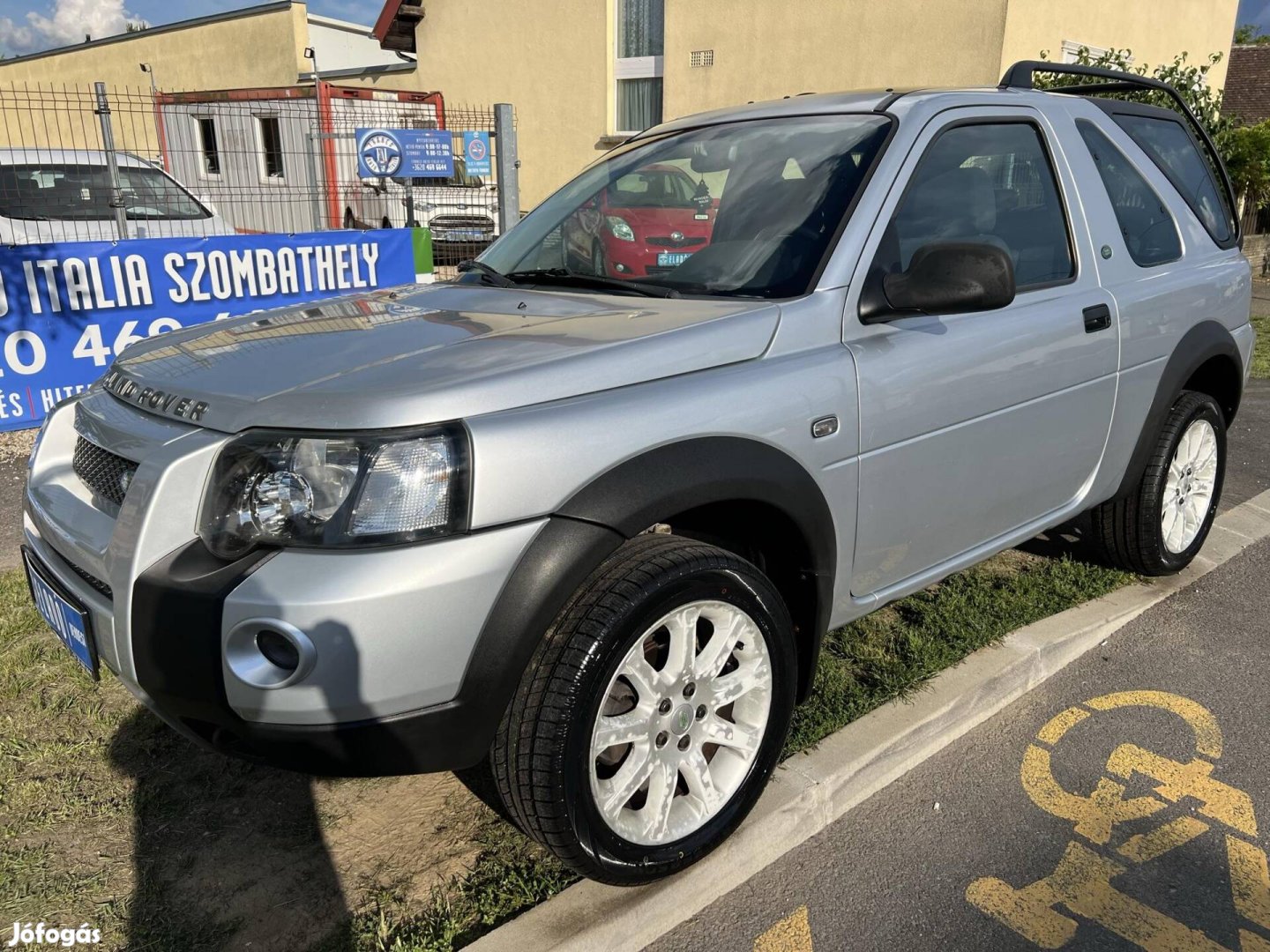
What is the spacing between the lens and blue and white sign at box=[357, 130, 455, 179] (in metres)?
9.30

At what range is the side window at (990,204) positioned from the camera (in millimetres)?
2896

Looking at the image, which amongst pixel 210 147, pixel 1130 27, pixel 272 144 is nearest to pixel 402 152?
pixel 272 144

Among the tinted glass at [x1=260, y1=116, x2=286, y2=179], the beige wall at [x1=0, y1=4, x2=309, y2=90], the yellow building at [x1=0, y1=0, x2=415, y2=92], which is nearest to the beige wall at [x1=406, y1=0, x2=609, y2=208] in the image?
Result: the yellow building at [x1=0, y1=0, x2=415, y2=92]

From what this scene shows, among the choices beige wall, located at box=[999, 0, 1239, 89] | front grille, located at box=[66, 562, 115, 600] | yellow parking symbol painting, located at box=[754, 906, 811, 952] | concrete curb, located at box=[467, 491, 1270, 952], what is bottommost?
yellow parking symbol painting, located at box=[754, 906, 811, 952]

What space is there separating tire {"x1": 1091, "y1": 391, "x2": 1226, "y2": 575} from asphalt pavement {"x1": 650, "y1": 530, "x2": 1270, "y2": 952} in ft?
2.17

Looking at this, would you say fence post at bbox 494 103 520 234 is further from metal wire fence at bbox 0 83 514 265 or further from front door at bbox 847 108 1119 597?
front door at bbox 847 108 1119 597

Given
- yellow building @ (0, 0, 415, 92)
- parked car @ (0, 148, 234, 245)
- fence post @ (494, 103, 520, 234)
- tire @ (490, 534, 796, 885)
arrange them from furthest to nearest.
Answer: yellow building @ (0, 0, 415, 92) → parked car @ (0, 148, 234, 245) → fence post @ (494, 103, 520, 234) → tire @ (490, 534, 796, 885)

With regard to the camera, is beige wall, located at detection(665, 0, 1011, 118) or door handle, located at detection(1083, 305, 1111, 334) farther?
beige wall, located at detection(665, 0, 1011, 118)

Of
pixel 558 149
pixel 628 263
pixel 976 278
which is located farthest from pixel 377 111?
pixel 976 278

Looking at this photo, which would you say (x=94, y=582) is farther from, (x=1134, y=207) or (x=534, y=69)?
(x=534, y=69)

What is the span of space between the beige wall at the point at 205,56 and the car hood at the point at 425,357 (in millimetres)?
23465

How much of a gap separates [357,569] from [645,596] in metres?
0.61

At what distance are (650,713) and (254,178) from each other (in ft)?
38.0

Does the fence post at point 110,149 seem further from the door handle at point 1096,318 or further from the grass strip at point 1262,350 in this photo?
the grass strip at point 1262,350
